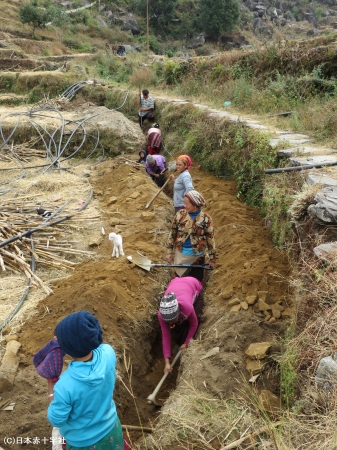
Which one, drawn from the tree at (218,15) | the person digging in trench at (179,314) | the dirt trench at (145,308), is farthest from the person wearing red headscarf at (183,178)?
the tree at (218,15)

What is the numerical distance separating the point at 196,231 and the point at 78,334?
260 cm

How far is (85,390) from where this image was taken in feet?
6.49

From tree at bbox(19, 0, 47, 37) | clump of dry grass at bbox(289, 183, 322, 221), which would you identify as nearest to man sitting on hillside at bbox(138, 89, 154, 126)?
clump of dry grass at bbox(289, 183, 322, 221)

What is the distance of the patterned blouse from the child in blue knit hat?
90.6 inches

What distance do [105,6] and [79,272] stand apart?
46.3 m

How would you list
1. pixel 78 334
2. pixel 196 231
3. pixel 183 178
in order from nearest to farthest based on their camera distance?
pixel 78 334, pixel 196 231, pixel 183 178

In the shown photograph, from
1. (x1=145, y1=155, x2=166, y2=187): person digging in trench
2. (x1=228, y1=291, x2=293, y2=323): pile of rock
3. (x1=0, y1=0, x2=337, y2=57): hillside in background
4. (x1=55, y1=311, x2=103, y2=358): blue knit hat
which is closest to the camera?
(x1=55, y1=311, x2=103, y2=358): blue knit hat

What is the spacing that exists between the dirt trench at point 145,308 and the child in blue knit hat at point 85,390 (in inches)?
11.8

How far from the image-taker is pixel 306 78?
317 inches

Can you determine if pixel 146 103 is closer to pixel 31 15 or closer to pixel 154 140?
pixel 154 140

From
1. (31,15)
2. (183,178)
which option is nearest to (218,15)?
(31,15)

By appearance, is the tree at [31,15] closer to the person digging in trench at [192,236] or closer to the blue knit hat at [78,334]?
the person digging in trench at [192,236]

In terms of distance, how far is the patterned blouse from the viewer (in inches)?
168

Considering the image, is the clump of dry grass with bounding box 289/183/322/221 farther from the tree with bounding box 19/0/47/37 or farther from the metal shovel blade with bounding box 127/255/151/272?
the tree with bounding box 19/0/47/37
